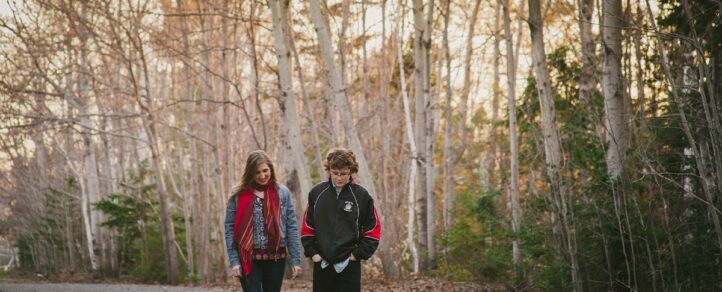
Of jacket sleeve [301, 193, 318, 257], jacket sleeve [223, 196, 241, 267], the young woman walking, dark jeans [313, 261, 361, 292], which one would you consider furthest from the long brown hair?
dark jeans [313, 261, 361, 292]

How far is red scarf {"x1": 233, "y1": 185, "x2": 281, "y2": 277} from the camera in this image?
17.0 feet

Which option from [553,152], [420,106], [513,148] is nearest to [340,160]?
[553,152]

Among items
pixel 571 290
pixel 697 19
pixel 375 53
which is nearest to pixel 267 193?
pixel 571 290

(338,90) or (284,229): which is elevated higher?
(338,90)

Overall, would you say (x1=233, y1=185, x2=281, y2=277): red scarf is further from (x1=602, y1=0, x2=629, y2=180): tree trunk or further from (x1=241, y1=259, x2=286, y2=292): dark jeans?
(x1=602, y1=0, x2=629, y2=180): tree trunk

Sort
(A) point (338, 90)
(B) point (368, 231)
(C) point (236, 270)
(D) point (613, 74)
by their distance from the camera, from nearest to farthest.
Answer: (B) point (368, 231), (C) point (236, 270), (D) point (613, 74), (A) point (338, 90)

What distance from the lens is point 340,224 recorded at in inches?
193

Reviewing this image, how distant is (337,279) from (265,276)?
1.99 feet

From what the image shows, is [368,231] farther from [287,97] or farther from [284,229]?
[287,97]

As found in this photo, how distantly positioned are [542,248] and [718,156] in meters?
3.07

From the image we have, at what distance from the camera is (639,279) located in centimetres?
759

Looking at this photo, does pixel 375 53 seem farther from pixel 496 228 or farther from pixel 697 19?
pixel 697 19

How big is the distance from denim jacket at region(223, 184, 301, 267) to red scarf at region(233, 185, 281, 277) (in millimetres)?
39

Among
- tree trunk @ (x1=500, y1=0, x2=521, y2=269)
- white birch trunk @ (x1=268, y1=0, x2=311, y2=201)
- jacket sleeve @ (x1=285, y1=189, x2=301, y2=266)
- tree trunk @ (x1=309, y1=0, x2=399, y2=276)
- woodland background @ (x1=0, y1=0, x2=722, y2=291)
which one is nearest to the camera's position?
jacket sleeve @ (x1=285, y1=189, x2=301, y2=266)
